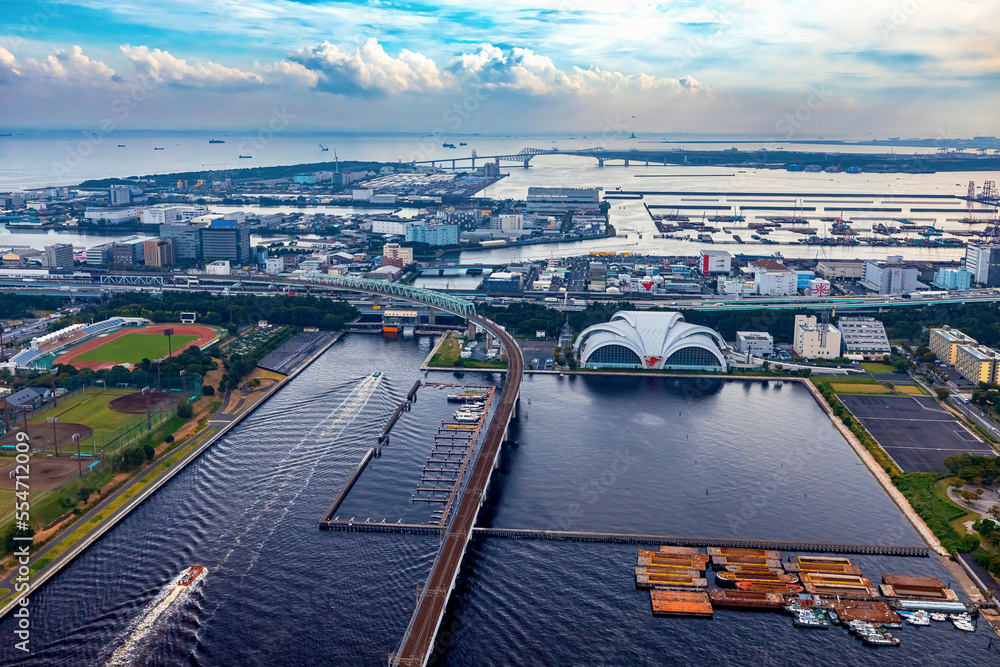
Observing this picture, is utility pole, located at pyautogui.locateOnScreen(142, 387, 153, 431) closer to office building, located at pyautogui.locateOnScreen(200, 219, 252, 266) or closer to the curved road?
the curved road

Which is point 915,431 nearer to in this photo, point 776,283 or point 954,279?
point 776,283

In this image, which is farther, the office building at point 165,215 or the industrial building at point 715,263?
the office building at point 165,215

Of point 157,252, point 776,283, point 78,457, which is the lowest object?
point 78,457

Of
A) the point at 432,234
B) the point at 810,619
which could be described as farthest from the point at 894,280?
the point at 810,619

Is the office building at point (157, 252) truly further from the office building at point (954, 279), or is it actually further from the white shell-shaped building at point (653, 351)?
the office building at point (954, 279)

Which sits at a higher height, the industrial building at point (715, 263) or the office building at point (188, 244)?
the office building at point (188, 244)

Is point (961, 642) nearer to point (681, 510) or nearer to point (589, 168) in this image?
point (681, 510)

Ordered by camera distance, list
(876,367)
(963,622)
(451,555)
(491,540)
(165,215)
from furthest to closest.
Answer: (165,215) < (876,367) < (491,540) < (451,555) < (963,622)

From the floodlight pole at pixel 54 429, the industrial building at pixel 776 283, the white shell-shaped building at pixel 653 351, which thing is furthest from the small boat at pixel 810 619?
the industrial building at pixel 776 283
